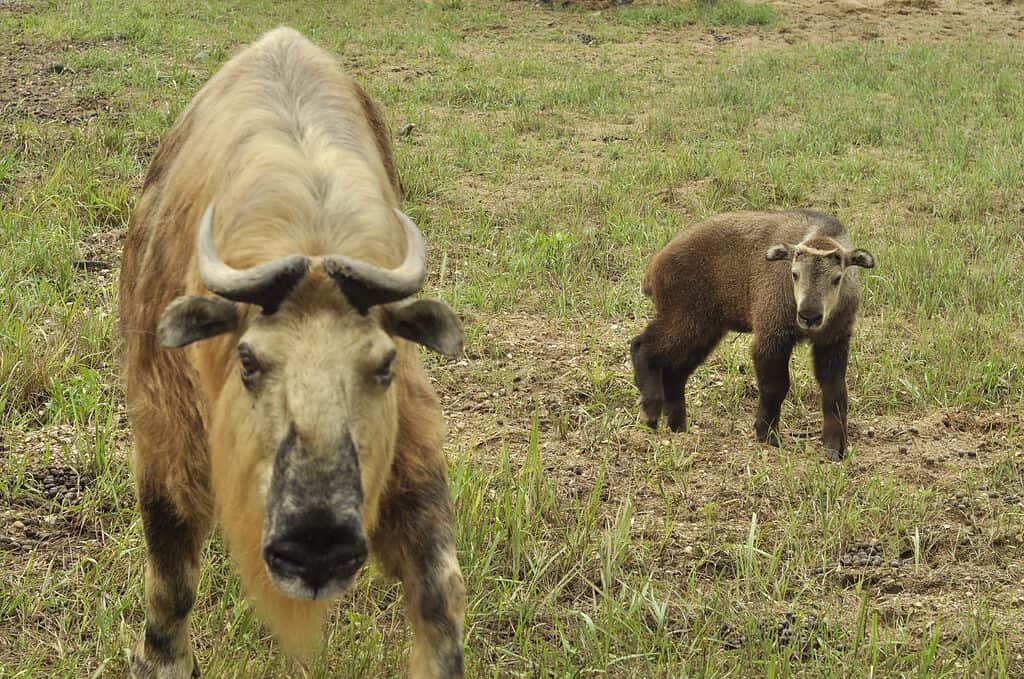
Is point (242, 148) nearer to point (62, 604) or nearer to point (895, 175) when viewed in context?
point (62, 604)

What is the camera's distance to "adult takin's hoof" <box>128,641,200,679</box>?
3.53 metres

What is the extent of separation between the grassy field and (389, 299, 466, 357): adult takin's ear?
101 cm

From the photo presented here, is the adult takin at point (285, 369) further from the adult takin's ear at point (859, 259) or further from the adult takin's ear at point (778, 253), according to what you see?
the adult takin's ear at point (859, 259)

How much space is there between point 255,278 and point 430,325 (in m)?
0.51

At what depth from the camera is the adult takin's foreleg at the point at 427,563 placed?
10.2ft

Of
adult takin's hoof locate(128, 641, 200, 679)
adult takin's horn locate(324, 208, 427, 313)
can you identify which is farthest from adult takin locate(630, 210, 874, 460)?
adult takin's horn locate(324, 208, 427, 313)

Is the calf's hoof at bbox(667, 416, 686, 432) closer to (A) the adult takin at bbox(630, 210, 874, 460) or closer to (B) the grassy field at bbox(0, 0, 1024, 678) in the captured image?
(A) the adult takin at bbox(630, 210, 874, 460)

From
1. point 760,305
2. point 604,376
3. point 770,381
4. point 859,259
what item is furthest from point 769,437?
point 859,259

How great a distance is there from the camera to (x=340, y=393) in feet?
8.83

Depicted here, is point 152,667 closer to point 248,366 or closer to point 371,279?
point 248,366

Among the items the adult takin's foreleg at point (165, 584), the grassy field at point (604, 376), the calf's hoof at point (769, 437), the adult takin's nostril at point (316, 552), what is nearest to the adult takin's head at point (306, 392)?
the adult takin's nostril at point (316, 552)

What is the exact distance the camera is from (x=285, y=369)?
274 centimetres

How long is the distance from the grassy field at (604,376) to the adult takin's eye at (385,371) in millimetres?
1017

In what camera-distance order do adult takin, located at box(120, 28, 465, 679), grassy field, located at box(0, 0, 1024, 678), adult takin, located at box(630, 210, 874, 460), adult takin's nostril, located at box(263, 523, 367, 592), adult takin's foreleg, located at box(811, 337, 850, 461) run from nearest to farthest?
adult takin's nostril, located at box(263, 523, 367, 592), adult takin, located at box(120, 28, 465, 679), grassy field, located at box(0, 0, 1024, 678), adult takin's foreleg, located at box(811, 337, 850, 461), adult takin, located at box(630, 210, 874, 460)
